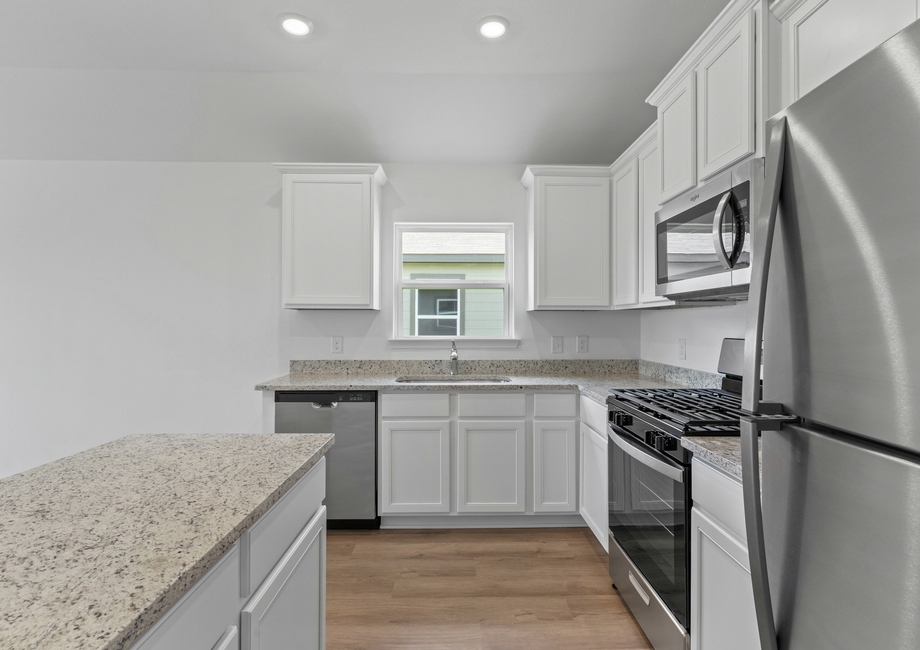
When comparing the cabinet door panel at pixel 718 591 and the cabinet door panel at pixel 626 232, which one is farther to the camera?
the cabinet door panel at pixel 626 232

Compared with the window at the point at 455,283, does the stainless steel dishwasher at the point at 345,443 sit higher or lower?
lower

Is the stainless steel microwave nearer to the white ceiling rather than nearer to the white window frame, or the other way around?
the white ceiling

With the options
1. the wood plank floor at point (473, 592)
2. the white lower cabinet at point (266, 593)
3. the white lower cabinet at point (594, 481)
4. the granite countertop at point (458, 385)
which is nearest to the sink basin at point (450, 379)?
the granite countertop at point (458, 385)

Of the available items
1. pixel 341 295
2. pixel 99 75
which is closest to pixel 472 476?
pixel 341 295

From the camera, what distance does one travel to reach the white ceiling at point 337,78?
243cm

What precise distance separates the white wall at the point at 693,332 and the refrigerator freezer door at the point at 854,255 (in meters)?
1.68

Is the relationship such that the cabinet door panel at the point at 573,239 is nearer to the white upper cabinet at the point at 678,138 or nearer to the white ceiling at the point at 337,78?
the white ceiling at the point at 337,78

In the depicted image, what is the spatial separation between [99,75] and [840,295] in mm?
3877

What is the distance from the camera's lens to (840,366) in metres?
0.67

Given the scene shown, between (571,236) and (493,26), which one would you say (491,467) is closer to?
(571,236)

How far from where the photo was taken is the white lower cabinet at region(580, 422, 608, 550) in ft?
8.09

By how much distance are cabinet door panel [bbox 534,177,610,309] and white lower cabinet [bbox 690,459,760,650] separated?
6.27ft

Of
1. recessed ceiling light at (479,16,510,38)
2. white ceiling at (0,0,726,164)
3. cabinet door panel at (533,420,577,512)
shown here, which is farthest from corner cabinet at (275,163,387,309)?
cabinet door panel at (533,420,577,512)

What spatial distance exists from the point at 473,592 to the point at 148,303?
3079 mm
